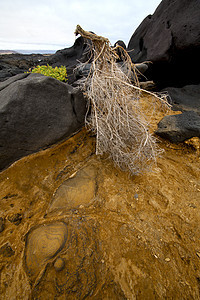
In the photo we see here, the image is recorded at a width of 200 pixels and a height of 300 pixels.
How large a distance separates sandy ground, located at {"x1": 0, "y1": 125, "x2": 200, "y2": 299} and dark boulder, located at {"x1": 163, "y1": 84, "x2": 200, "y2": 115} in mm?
2334

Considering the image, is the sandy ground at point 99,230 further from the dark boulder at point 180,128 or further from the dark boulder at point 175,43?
the dark boulder at point 175,43

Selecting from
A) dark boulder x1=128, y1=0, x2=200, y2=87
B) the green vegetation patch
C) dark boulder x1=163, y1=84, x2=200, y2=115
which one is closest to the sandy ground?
dark boulder x1=163, y1=84, x2=200, y2=115

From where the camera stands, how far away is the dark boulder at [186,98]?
4.22 meters

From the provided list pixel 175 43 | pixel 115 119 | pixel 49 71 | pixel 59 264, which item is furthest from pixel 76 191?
pixel 175 43

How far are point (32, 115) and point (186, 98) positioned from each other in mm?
4659

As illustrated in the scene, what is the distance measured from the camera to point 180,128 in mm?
2834

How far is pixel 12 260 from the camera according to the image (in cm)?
143

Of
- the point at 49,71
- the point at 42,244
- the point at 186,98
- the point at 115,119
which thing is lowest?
the point at 42,244

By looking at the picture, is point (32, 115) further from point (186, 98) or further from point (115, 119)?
point (186, 98)

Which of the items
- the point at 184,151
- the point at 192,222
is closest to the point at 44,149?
the point at 192,222

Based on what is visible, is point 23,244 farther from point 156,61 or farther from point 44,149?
point 156,61

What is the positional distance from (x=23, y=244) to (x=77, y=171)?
1221 mm

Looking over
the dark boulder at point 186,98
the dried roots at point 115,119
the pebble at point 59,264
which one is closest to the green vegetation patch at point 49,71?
the dried roots at point 115,119

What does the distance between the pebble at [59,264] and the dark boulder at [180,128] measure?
2777mm
